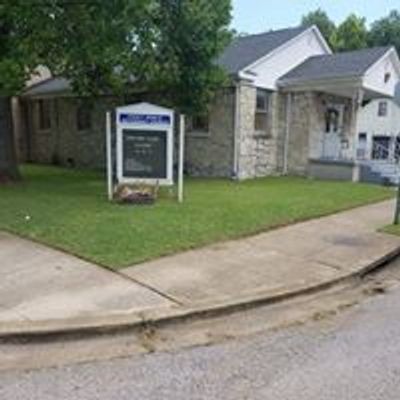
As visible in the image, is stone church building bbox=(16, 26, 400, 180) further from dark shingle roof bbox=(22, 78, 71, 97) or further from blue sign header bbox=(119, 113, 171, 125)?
blue sign header bbox=(119, 113, 171, 125)

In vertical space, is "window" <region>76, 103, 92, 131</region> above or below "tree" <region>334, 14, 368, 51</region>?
below

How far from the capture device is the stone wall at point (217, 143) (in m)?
18.9

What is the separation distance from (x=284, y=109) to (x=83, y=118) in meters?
9.16

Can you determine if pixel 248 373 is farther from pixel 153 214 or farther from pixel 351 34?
pixel 351 34

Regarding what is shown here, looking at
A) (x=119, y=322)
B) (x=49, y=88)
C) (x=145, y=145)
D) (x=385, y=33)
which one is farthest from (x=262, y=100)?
(x=385, y=33)

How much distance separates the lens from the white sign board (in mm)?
12445

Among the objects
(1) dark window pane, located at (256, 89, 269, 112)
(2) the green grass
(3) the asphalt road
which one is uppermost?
(1) dark window pane, located at (256, 89, 269, 112)

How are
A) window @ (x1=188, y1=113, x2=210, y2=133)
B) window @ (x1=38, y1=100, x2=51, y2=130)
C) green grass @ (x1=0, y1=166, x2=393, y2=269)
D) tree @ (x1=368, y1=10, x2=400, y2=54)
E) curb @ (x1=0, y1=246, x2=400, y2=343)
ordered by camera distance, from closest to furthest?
curb @ (x1=0, y1=246, x2=400, y2=343) → green grass @ (x1=0, y1=166, x2=393, y2=269) → window @ (x1=188, y1=113, x2=210, y2=133) → window @ (x1=38, y1=100, x2=51, y2=130) → tree @ (x1=368, y1=10, x2=400, y2=54)

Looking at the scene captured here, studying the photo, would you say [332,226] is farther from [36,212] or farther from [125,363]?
[125,363]

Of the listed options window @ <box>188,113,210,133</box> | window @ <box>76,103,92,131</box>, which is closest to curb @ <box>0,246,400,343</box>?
window @ <box>188,113,210,133</box>

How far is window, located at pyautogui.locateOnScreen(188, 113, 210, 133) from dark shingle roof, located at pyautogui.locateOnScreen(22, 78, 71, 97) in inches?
265

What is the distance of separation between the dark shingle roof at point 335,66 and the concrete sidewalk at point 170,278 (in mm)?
10733

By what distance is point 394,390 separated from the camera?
4.23 m

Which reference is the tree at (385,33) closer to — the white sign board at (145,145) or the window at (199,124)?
the window at (199,124)
